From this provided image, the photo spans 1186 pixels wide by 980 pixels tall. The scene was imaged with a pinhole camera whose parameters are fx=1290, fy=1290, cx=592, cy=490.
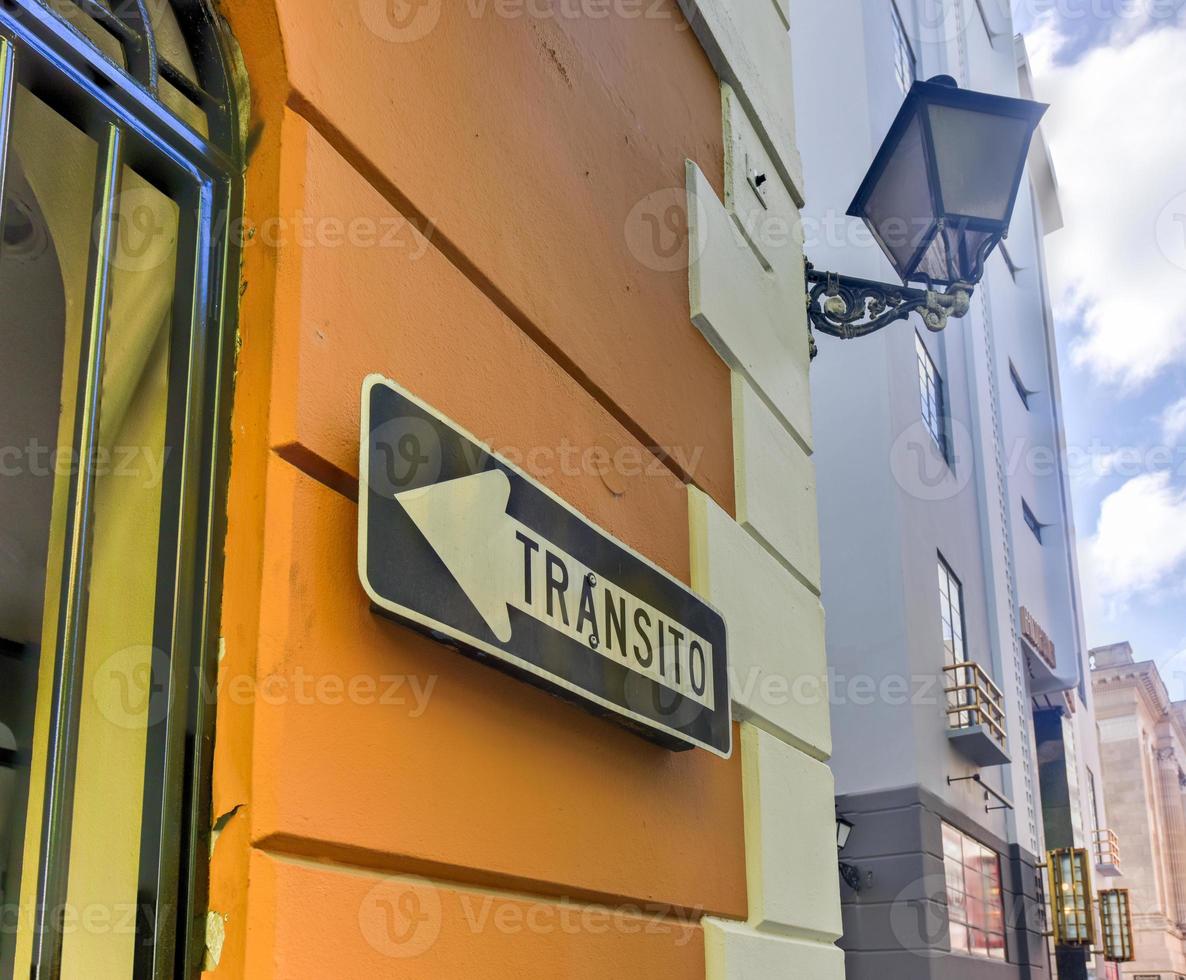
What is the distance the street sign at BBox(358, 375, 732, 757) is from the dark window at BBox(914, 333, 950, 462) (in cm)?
1307

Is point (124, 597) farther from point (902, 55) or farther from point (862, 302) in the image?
point (902, 55)

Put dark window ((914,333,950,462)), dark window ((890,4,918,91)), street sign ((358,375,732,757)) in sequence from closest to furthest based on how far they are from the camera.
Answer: street sign ((358,375,732,757)) → dark window ((914,333,950,462)) → dark window ((890,4,918,91))

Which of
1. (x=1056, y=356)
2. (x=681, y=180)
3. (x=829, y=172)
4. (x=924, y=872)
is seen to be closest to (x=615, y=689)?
(x=681, y=180)

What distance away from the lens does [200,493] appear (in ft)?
7.03

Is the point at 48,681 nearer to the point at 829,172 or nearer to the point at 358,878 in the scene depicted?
the point at 358,878

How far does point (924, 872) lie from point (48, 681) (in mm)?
11488

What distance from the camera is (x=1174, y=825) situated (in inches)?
1745

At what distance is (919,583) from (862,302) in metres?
8.96

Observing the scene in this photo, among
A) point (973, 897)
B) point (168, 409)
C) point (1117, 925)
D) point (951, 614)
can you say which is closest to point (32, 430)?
point (168, 409)

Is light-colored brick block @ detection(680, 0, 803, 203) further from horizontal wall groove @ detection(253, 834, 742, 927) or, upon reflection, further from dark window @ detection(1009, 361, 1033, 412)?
dark window @ detection(1009, 361, 1033, 412)

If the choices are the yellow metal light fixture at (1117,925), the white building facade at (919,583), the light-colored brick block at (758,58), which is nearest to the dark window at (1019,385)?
the white building facade at (919,583)

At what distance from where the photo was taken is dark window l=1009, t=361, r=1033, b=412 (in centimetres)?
2248

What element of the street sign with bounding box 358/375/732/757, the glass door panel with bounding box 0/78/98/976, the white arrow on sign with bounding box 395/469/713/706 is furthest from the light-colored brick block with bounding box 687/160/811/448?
the glass door panel with bounding box 0/78/98/976

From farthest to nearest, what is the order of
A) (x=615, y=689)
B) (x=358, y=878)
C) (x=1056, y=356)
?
(x=1056, y=356)
(x=615, y=689)
(x=358, y=878)
